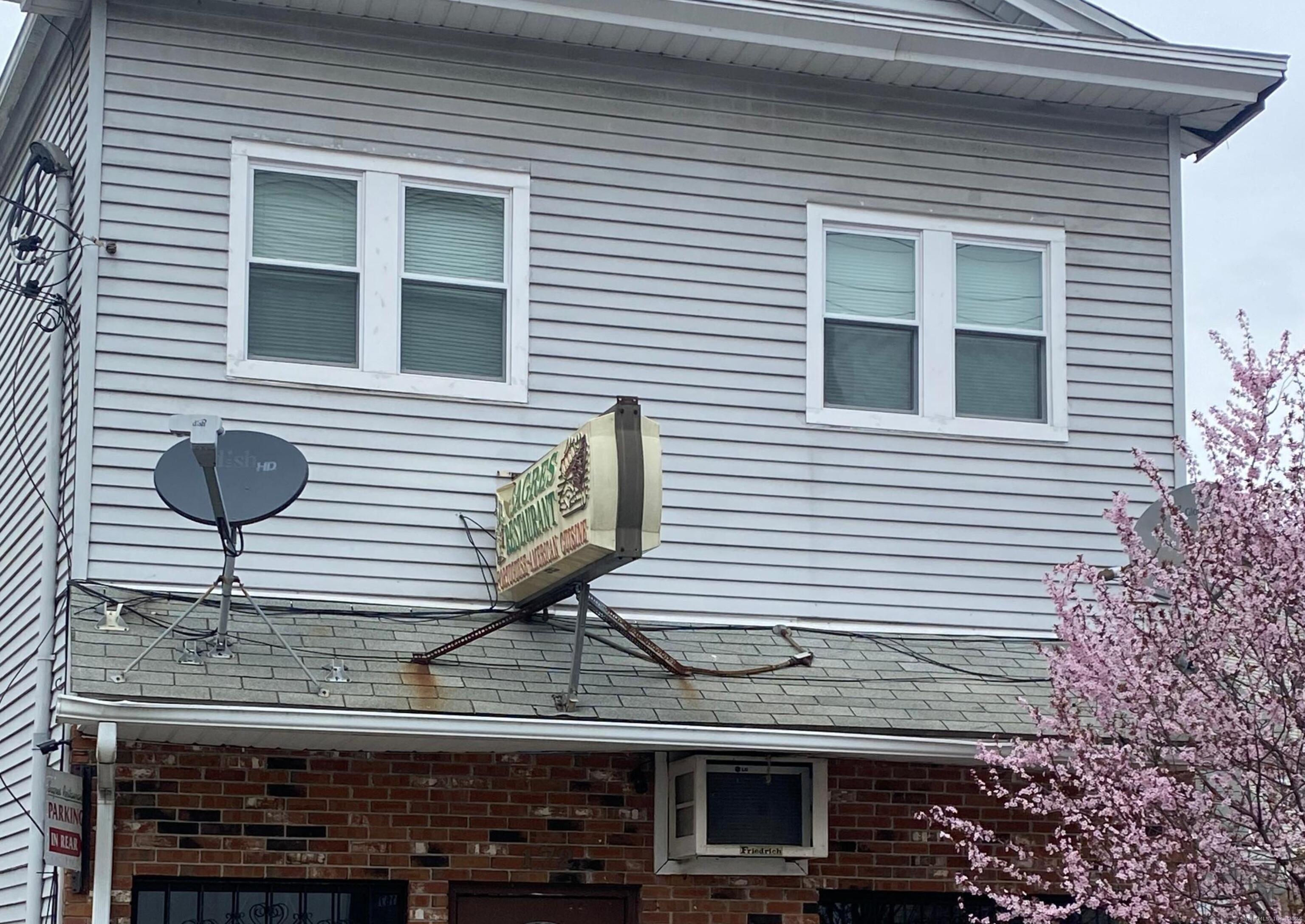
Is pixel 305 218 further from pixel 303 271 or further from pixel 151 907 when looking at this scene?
pixel 151 907

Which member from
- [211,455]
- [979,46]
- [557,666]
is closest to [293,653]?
[211,455]

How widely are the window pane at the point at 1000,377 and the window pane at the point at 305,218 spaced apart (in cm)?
373

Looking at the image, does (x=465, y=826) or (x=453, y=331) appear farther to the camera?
(x=453, y=331)

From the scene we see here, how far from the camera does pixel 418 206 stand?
10.6 meters

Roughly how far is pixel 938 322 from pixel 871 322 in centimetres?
42

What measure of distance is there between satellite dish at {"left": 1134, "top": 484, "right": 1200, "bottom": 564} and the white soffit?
258 cm

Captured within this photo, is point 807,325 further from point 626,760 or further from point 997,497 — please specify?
point 626,760

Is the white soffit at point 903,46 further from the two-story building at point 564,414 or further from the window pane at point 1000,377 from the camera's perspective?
the window pane at point 1000,377

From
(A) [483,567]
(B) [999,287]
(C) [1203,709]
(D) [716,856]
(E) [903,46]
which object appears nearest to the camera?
(C) [1203,709]

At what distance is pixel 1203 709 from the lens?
25.7 ft

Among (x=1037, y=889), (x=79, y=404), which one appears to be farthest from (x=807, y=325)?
(x=79, y=404)

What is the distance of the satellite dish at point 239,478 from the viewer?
8836 millimetres

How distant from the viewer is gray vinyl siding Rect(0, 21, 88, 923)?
9.94m

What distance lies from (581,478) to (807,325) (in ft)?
9.76
